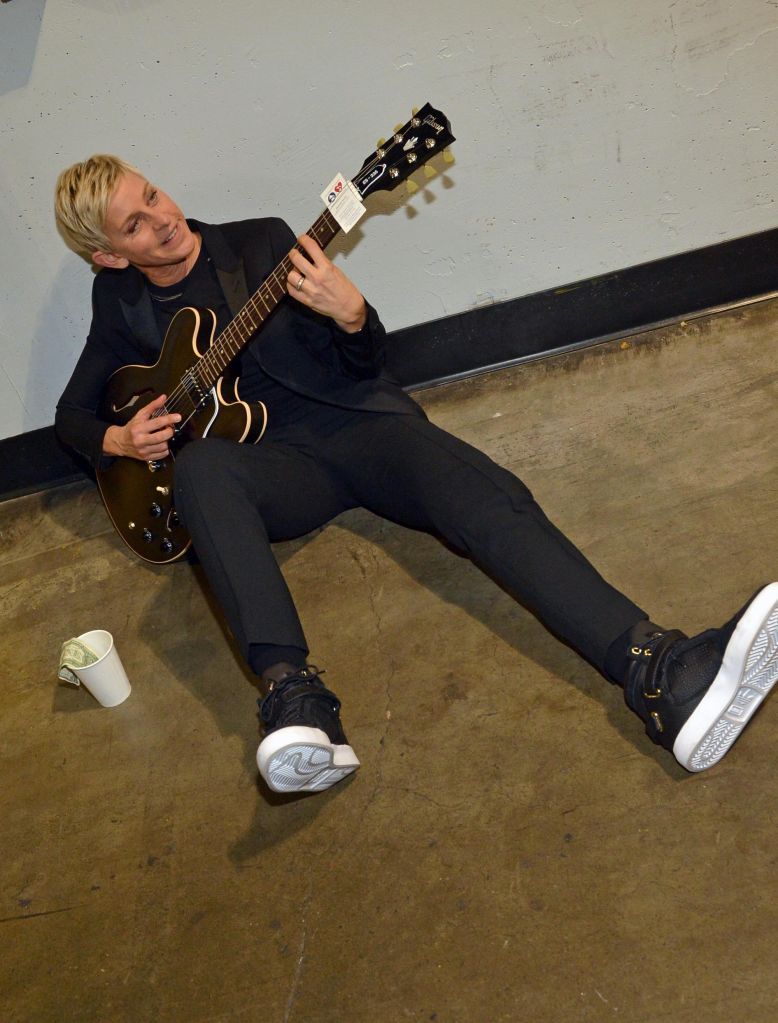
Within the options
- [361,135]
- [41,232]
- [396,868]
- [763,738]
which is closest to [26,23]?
[41,232]

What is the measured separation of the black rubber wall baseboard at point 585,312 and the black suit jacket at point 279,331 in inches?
26.4

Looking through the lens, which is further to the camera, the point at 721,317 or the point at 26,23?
the point at 721,317

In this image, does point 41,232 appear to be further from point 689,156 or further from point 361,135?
point 689,156

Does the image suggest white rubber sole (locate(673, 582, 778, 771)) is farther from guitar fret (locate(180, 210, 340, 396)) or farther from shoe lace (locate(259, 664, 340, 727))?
guitar fret (locate(180, 210, 340, 396))

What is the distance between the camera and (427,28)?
2.47m

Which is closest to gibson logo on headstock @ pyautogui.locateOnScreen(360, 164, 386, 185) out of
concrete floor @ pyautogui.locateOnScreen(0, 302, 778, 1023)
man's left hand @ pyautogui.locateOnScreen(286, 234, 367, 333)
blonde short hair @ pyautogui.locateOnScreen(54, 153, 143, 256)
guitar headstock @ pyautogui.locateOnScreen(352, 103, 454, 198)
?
guitar headstock @ pyautogui.locateOnScreen(352, 103, 454, 198)

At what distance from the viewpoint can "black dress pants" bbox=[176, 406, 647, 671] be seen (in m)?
1.81

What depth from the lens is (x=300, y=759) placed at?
5.71 feet

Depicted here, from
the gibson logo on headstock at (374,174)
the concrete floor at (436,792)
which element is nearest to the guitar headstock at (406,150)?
the gibson logo on headstock at (374,174)

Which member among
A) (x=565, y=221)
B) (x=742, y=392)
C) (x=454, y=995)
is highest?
(x=565, y=221)

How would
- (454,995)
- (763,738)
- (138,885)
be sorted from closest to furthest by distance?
(454,995) → (763,738) → (138,885)

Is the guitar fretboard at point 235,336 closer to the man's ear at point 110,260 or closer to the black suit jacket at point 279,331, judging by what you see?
the black suit jacket at point 279,331

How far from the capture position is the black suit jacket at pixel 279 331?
222cm

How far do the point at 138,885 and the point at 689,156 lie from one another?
2241mm
